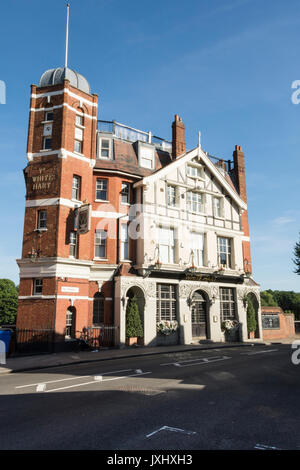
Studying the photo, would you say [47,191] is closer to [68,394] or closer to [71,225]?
[71,225]

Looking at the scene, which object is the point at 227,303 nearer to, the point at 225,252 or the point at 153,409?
the point at 225,252

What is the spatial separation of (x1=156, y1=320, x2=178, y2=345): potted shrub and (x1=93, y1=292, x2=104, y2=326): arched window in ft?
12.9

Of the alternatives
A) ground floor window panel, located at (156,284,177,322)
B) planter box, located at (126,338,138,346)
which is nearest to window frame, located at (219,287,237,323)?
ground floor window panel, located at (156,284,177,322)

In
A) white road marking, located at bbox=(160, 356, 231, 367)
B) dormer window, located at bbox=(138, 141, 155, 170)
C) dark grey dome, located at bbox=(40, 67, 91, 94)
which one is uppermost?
dark grey dome, located at bbox=(40, 67, 91, 94)

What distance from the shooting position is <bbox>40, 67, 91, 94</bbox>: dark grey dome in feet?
82.3

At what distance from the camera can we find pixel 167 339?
2464 cm

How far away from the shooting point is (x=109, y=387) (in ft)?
33.7

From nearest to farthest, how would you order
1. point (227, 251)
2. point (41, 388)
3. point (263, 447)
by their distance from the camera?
point (263, 447) < point (41, 388) < point (227, 251)

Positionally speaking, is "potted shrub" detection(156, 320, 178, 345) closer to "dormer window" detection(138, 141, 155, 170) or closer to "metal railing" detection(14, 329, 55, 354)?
"metal railing" detection(14, 329, 55, 354)

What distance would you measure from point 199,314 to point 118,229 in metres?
9.35

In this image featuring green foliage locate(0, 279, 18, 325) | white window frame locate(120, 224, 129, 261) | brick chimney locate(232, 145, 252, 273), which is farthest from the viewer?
green foliage locate(0, 279, 18, 325)

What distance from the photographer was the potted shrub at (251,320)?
2964cm

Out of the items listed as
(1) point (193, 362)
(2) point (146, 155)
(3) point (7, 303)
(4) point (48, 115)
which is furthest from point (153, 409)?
(3) point (7, 303)

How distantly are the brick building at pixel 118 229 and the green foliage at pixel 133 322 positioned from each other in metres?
0.47
